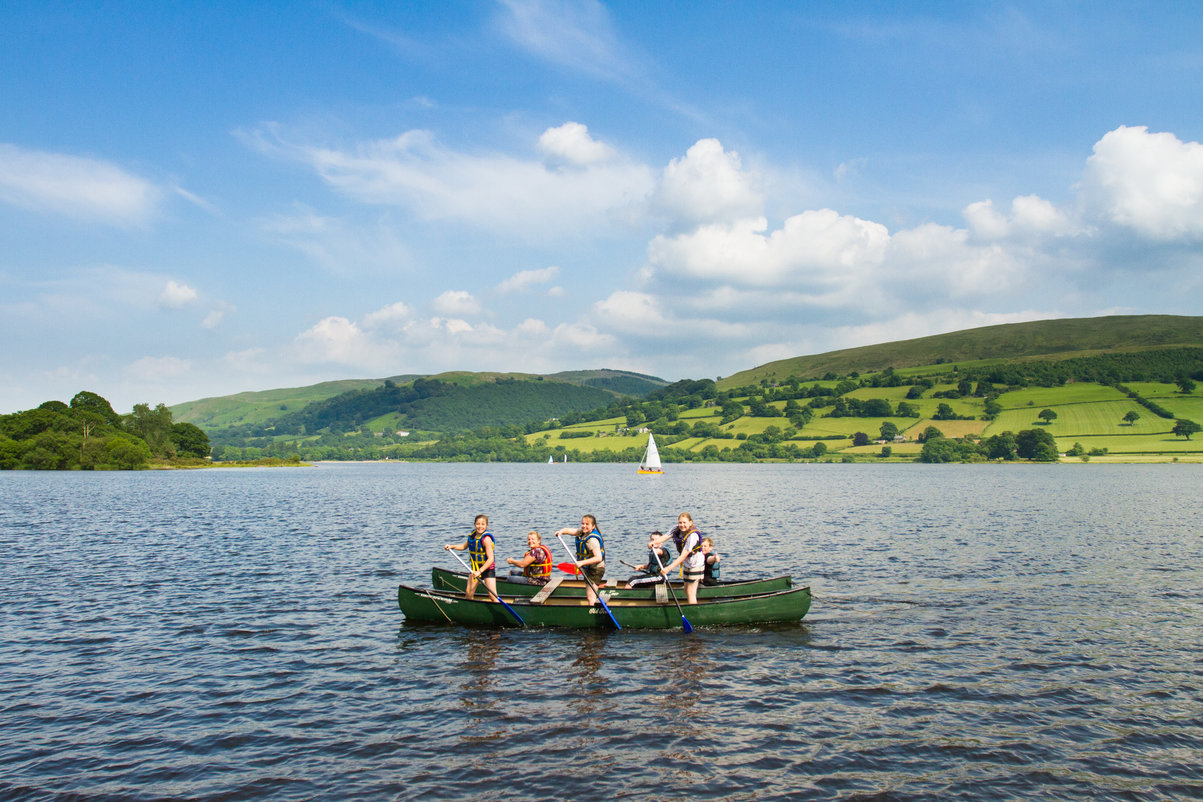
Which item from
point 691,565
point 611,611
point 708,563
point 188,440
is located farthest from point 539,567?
point 188,440

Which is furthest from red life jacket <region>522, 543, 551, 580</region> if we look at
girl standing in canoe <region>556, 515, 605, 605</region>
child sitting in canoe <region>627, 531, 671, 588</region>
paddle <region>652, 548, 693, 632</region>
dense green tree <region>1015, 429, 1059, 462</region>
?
dense green tree <region>1015, 429, 1059, 462</region>

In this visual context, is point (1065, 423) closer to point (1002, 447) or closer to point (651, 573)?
point (1002, 447)

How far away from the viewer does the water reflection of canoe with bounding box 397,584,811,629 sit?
2288 centimetres

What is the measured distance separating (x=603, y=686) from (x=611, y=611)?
16.5ft

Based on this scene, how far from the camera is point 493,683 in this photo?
17.9 m

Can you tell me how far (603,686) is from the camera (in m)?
17.8

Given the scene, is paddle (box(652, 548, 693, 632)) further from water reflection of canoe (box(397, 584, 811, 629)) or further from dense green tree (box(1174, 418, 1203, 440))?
dense green tree (box(1174, 418, 1203, 440))

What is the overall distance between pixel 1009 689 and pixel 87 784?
753 inches

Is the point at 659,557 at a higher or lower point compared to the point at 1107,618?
higher

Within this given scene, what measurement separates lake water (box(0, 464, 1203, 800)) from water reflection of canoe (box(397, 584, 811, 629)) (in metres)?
0.46

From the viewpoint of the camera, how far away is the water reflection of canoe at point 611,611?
75.0ft

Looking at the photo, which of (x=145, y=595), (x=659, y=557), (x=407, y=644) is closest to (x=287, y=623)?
(x=407, y=644)

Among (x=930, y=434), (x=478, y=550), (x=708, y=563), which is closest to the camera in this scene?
(x=478, y=550)

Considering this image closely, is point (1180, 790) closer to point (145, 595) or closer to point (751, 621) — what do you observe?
point (751, 621)
